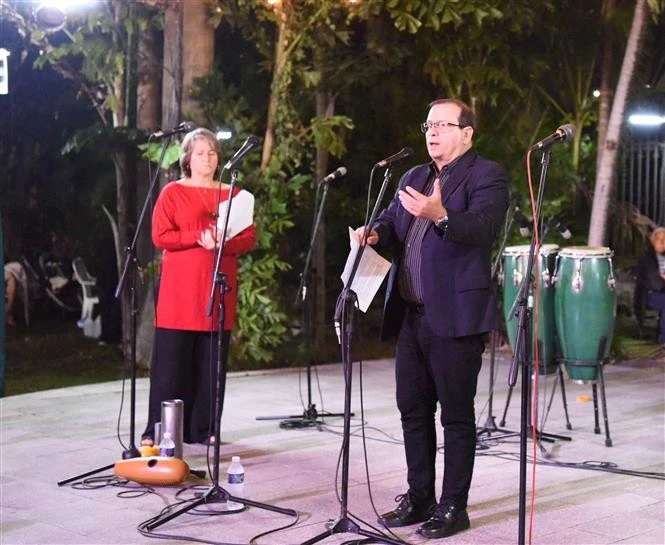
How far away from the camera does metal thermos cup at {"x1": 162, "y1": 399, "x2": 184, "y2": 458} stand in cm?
563

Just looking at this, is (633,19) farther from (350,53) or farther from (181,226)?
(181,226)

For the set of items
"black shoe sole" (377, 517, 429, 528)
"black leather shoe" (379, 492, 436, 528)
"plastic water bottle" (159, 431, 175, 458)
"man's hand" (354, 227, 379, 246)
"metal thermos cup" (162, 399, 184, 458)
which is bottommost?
"black shoe sole" (377, 517, 429, 528)

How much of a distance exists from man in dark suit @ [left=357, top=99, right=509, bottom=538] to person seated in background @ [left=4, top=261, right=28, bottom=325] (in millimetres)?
10359

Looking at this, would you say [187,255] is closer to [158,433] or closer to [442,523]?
[158,433]

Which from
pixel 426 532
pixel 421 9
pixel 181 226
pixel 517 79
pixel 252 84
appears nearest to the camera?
pixel 426 532

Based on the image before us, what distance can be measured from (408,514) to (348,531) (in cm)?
35

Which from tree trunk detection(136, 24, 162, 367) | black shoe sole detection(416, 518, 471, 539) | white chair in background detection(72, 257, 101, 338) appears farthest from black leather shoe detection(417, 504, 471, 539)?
white chair in background detection(72, 257, 101, 338)

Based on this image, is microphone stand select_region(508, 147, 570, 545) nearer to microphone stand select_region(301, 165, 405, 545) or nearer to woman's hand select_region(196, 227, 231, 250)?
microphone stand select_region(301, 165, 405, 545)

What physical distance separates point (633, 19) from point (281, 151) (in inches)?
141

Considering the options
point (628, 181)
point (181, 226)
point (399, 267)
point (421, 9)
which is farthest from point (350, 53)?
point (399, 267)

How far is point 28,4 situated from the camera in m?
10.5

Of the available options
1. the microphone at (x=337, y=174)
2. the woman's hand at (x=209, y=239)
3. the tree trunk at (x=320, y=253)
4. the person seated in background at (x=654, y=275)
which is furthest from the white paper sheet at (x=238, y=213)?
the person seated in background at (x=654, y=275)

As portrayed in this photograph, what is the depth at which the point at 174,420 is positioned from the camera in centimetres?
564

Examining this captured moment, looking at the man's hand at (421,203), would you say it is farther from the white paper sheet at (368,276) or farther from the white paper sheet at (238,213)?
the white paper sheet at (238,213)
